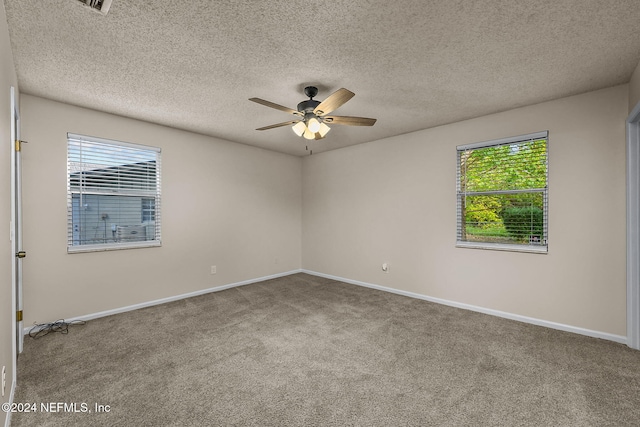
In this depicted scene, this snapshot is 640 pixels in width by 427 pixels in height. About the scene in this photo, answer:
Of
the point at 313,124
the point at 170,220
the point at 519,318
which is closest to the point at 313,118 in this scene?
the point at 313,124

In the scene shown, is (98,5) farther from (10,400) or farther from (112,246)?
(112,246)

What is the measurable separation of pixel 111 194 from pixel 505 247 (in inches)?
192

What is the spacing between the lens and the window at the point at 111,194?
3.25 metres

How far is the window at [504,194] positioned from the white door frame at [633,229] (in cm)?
63

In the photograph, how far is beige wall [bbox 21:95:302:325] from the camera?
3.01 m

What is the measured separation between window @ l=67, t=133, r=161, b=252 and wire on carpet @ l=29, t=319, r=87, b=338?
0.79 m

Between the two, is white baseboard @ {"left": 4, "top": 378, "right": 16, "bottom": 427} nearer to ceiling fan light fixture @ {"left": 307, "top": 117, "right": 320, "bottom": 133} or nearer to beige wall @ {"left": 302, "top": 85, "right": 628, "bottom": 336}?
ceiling fan light fixture @ {"left": 307, "top": 117, "right": 320, "bottom": 133}

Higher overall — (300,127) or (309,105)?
(309,105)

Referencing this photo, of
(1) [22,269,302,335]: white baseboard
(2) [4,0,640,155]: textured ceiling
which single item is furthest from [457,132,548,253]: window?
(1) [22,269,302,335]: white baseboard

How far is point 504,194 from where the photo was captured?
3.42 meters

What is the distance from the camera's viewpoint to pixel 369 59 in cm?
226

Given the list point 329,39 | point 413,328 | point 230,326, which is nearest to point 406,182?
point 413,328

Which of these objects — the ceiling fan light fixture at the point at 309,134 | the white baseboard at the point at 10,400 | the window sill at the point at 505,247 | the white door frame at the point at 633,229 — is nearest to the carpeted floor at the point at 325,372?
the white baseboard at the point at 10,400

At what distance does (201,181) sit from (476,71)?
3787mm
